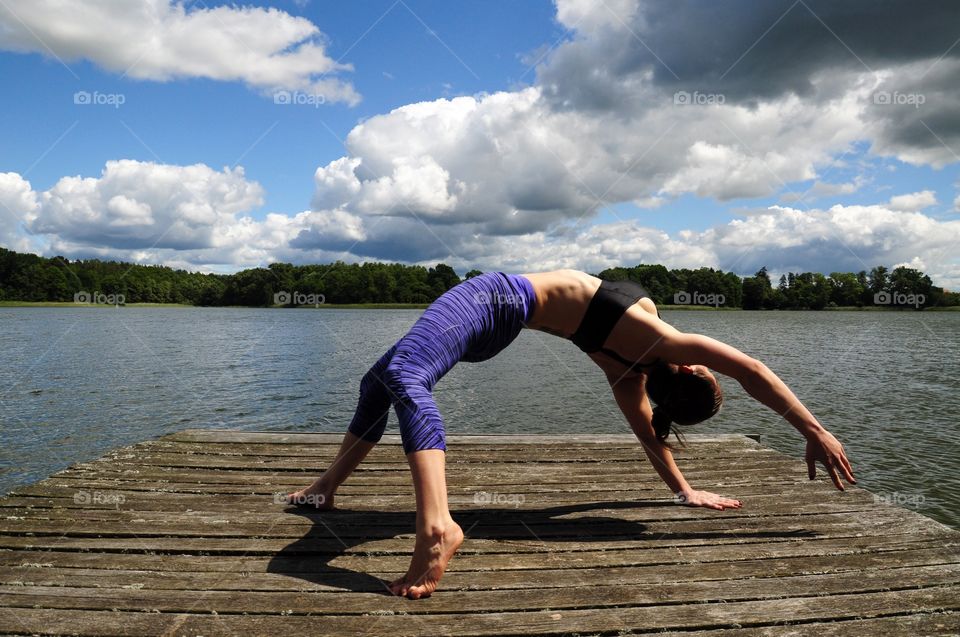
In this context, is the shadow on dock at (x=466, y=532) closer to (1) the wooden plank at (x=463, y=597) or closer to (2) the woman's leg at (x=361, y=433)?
(2) the woman's leg at (x=361, y=433)

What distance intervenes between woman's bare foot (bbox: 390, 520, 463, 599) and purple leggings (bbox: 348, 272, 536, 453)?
433 mm

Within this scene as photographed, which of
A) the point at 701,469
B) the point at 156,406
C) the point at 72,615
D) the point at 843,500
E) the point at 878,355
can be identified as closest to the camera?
the point at 72,615

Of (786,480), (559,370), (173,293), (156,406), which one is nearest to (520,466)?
(786,480)

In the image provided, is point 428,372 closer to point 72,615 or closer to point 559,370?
point 72,615

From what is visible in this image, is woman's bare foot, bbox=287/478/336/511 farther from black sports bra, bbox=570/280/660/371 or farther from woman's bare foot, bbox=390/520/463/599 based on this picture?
black sports bra, bbox=570/280/660/371

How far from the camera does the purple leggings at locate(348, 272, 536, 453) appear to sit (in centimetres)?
308

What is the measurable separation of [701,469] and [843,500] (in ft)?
4.03

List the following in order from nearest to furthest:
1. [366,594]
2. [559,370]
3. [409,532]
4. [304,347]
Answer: [366,594] < [409,532] < [559,370] < [304,347]

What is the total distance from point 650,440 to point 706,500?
0.66 m

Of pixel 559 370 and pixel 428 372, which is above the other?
pixel 428 372

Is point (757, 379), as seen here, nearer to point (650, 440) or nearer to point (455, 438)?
point (650, 440)

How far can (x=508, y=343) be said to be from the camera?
12.2 ft

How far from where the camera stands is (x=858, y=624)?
2.91 metres

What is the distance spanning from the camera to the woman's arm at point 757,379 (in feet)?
11.5
